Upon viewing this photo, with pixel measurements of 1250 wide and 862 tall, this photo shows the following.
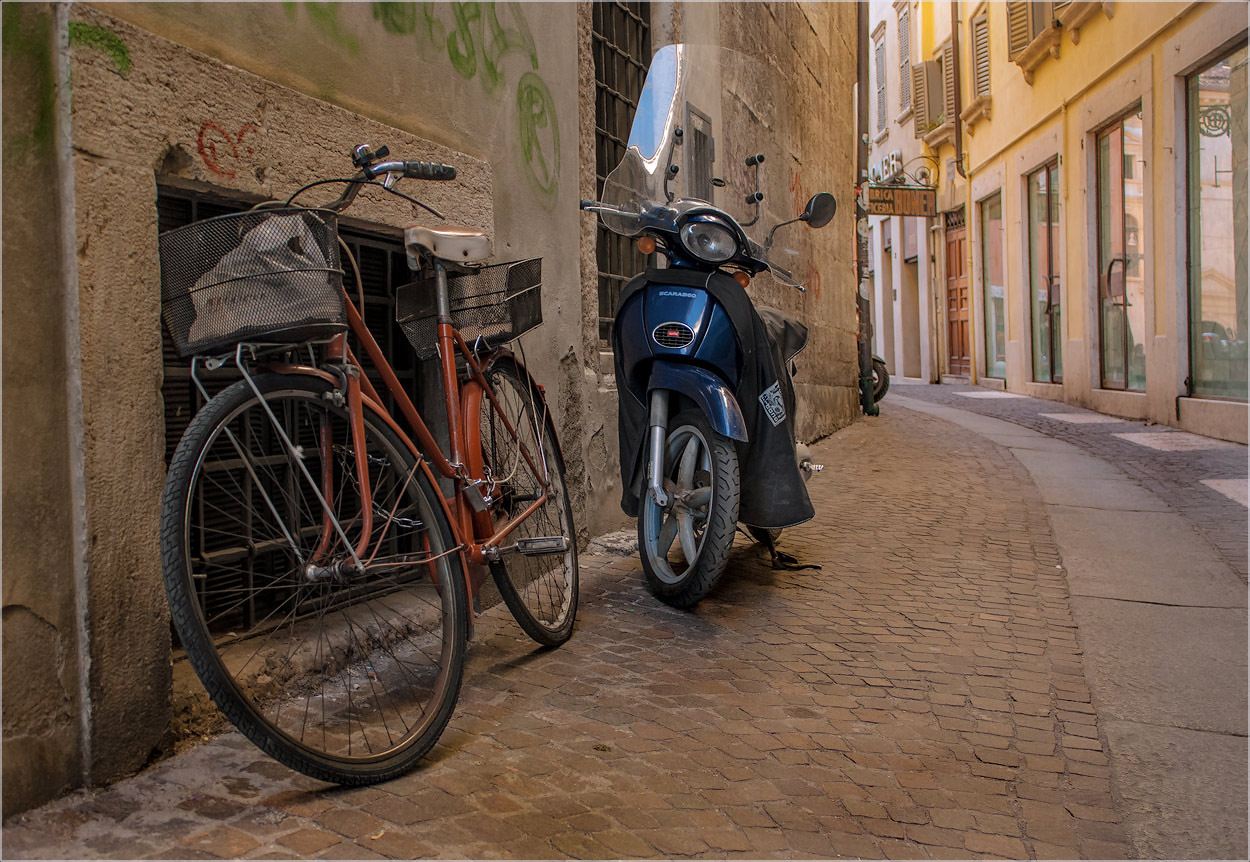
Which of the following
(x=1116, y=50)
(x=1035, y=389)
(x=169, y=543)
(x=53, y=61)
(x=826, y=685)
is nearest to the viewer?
(x=169, y=543)

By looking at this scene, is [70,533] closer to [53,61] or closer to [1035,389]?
[53,61]

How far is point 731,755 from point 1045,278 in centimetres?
1362

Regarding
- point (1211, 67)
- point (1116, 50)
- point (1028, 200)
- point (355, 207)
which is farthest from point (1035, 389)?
point (355, 207)

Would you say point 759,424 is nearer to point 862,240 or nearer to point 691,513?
point 691,513

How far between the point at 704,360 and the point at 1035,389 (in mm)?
12485

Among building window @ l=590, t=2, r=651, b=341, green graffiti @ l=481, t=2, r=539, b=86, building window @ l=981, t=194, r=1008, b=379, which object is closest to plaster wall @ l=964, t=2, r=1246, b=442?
building window @ l=981, t=194, r=1008, b=379

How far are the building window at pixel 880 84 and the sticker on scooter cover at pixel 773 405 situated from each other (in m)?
25.0

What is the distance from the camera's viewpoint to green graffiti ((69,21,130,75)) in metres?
2.17

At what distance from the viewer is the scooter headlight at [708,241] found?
12.5 ft

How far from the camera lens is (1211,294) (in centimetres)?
938

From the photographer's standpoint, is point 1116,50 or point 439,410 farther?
point 1116,50

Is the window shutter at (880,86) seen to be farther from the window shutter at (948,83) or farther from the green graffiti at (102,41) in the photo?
the green graffiti at (102,41)

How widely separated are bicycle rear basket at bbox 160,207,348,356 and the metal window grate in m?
0.37

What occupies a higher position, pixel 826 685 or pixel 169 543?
pixel 169 543
